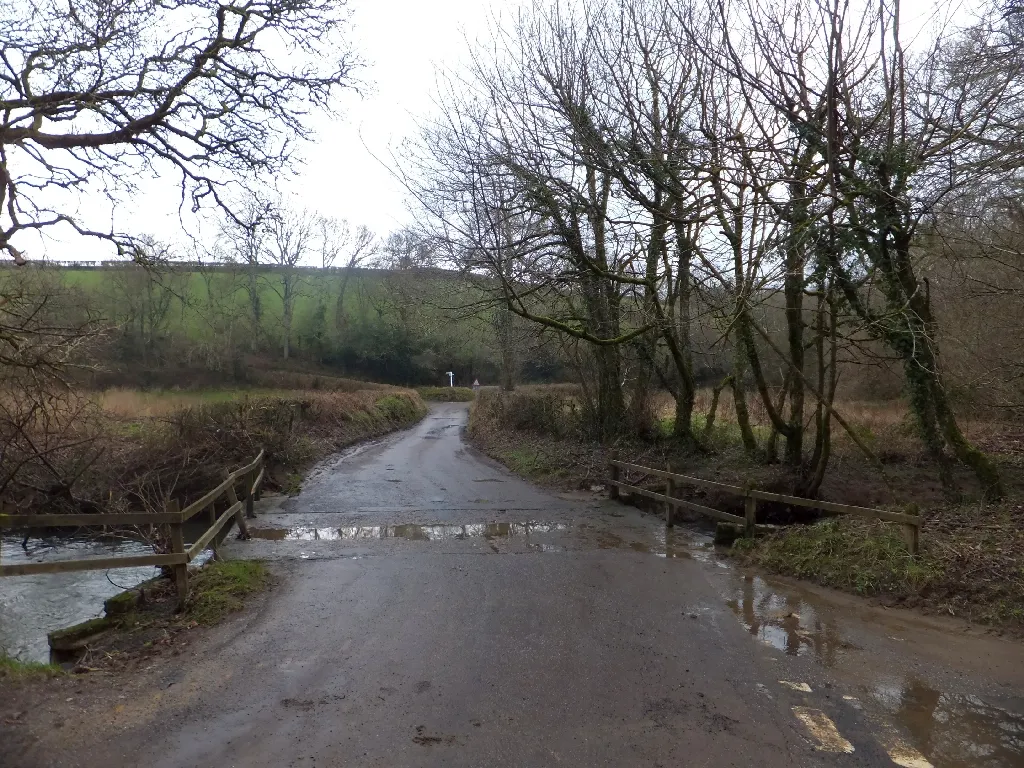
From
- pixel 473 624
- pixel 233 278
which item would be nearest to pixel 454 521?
pixel 473 624

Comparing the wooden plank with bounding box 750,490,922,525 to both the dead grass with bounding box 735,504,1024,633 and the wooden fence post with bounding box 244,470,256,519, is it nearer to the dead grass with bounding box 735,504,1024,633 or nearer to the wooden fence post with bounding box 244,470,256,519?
the dead grass with bounding box 735,504,1024,633

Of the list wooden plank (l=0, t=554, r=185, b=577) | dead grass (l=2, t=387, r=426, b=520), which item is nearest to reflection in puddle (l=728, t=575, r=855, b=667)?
wooden plank (l=0, t=554, r=185, b=577)

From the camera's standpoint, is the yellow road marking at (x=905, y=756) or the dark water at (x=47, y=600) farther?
the dark water at (x=47, y=600)

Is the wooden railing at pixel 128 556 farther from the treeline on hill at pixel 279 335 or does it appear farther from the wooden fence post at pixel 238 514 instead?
the treeline on hill at pixel 279 335

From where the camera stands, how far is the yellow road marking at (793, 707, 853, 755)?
454cm

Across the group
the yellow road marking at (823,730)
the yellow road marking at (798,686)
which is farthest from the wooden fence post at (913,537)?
the yellow road marking at (823,730)

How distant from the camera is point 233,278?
187 ft

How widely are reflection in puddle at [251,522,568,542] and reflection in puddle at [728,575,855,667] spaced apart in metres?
4.23

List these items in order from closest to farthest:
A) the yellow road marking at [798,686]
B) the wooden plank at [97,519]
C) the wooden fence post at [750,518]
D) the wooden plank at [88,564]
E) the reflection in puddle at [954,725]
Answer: the reflection in puddle at [954,725] < the yellow road marking at [798,686] < the wooden plank at [88,564] < the wooden plank at [97,519] < the wooden fence post at [750,518]

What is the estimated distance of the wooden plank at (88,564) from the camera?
6.70 metres

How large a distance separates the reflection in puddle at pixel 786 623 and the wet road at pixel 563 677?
3 cm

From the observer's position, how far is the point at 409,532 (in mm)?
11875

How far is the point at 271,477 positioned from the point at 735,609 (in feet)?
40.9

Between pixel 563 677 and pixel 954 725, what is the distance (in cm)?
257
